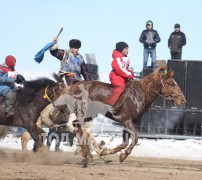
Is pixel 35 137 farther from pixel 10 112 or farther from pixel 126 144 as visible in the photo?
pixel 126 144

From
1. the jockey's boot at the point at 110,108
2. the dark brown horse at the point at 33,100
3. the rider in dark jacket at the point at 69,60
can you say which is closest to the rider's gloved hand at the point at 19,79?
the dark brown horse at the point at 33,100

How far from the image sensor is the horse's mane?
1562 centimetres

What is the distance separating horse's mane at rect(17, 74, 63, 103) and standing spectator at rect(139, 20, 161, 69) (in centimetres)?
731

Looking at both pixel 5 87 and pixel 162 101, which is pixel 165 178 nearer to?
pixel 5 87

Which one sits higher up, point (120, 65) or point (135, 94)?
point (120, 65)

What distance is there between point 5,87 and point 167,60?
7404 mm

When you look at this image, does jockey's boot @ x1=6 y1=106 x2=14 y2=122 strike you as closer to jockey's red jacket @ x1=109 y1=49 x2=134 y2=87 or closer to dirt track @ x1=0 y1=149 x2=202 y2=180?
dirt track @ x1=0 y1=149 x2=202 y2=180

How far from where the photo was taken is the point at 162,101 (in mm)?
22141

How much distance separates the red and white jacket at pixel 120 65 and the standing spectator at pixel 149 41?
260 inches

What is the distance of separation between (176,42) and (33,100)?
845 cm

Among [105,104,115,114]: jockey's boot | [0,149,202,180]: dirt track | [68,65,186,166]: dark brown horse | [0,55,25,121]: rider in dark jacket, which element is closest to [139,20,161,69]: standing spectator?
[68,65,186,166]: dark brown horse

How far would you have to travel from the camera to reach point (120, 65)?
51.7 feet

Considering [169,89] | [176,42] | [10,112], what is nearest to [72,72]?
[10,112]

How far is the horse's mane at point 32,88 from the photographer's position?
51.2ft
